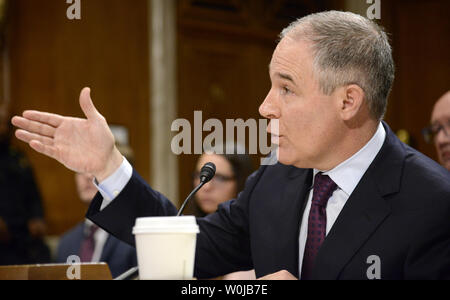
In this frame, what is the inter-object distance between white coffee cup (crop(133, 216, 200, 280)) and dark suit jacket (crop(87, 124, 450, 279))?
0.41 meters

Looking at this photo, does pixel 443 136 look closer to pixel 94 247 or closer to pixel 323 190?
pixel 323 190

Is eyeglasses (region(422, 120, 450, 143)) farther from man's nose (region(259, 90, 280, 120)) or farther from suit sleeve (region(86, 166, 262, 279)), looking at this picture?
man's nose (region(259, 90, 280, 120))

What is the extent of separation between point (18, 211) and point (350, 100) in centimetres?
343

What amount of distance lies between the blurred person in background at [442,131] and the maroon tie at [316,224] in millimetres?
1639

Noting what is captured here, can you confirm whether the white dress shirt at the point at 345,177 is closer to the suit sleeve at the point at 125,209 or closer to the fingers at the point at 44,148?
the suit sleeve at the point at 125,209

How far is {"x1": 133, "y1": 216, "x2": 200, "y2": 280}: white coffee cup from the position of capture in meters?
1.38

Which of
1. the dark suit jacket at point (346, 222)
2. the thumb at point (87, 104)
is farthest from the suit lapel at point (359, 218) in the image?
the thumb at point (87, 104)

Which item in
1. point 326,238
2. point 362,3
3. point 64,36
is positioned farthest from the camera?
point 362,3

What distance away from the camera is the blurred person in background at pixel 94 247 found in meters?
3.54

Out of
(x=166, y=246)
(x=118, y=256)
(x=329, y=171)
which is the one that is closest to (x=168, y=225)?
(x=166, y=246)

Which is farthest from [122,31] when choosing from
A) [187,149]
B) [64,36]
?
[187,149]

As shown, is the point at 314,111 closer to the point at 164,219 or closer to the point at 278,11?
the point at 164,219

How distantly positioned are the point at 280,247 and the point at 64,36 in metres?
4.31

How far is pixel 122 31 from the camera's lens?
235 inches
